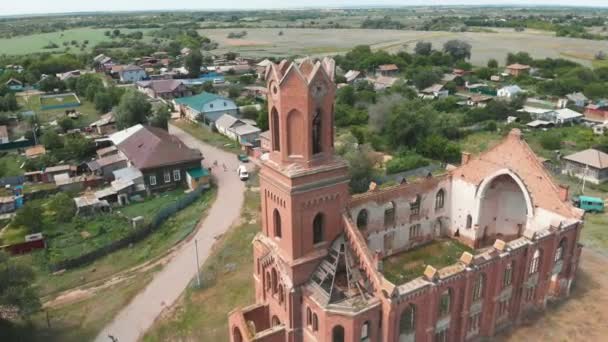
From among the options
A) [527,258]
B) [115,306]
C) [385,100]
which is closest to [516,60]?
[385,100]

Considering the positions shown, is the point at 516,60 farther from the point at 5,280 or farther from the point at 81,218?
the point at 5,280

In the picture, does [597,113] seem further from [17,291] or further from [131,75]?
[131,75]

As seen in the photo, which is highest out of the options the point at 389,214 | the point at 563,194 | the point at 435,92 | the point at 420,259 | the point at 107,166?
the point at 563,194

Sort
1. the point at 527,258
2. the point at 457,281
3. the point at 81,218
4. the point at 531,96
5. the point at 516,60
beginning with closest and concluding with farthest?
the point at 457,281 → the point at 527,258 → the point at 81,218 → the point at 531,96 → the point at 516,60

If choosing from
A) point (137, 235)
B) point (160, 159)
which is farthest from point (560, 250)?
point (160, 159)

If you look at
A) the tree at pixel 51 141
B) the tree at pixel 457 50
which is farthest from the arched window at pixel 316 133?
the tree at pixel 457 50

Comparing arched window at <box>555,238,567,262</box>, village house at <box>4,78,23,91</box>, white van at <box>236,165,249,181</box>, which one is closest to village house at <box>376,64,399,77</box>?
white van at <box>236,165,249,181</box>
